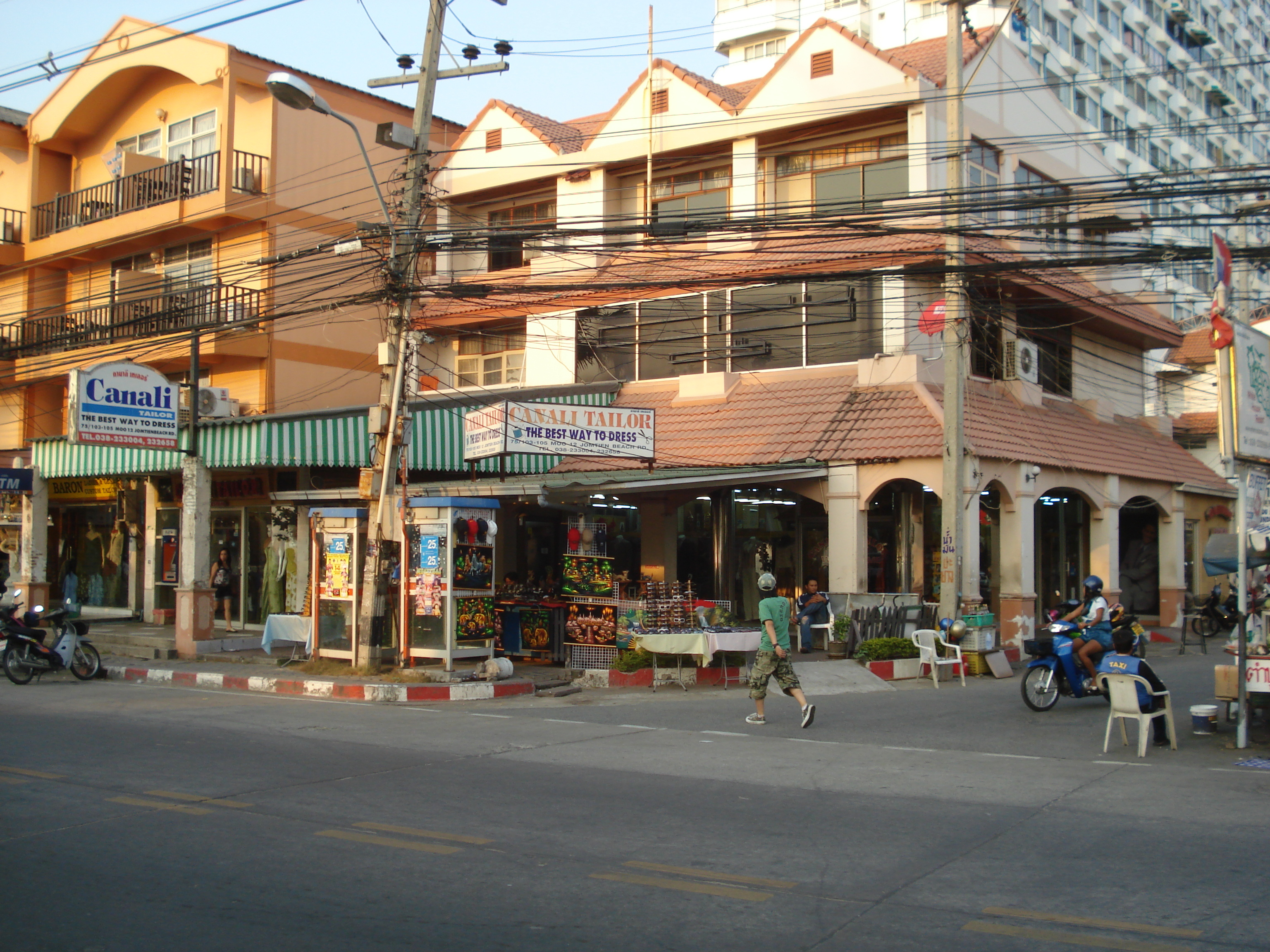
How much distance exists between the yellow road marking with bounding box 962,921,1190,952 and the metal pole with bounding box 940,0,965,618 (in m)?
11.6

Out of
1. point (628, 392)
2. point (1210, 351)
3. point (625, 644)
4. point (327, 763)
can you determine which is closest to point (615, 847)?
point (327, 763)

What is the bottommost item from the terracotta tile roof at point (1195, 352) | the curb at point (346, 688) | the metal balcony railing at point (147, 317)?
the curb at point (346, 688)

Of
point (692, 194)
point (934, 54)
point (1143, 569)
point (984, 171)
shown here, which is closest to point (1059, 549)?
point (1143, 569)

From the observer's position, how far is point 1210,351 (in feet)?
128

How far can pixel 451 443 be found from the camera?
72.5ft

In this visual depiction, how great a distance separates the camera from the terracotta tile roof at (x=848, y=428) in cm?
1875

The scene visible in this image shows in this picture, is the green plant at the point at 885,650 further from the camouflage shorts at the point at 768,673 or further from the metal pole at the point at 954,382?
the camouflage shorts at the point at 768,673

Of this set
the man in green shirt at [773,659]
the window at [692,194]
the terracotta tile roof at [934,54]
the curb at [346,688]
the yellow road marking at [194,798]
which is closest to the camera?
the yellow road marking at [194,798]

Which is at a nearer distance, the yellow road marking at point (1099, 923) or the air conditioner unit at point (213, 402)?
the yellow road marking at point (1099, 923)

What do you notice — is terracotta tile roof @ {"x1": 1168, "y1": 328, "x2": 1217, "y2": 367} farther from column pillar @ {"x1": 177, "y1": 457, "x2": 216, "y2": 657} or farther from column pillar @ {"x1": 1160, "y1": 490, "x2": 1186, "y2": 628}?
column pillar @ {"x1": 177, "y1": 457, "x2": 216, "y2": 657}

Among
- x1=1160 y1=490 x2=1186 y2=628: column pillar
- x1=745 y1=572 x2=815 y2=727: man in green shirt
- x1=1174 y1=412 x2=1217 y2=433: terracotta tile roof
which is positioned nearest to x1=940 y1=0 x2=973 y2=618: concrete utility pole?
x1=745 y1=572 x2=815 y2=727: man in green shirt

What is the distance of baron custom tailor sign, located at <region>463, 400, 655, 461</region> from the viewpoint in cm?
1608

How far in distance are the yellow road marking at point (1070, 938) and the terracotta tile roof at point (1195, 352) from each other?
37337 mm

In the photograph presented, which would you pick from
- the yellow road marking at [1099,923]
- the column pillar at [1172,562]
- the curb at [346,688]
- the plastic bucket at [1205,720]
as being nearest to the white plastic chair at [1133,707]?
the plastic bucket at [1205,720]
